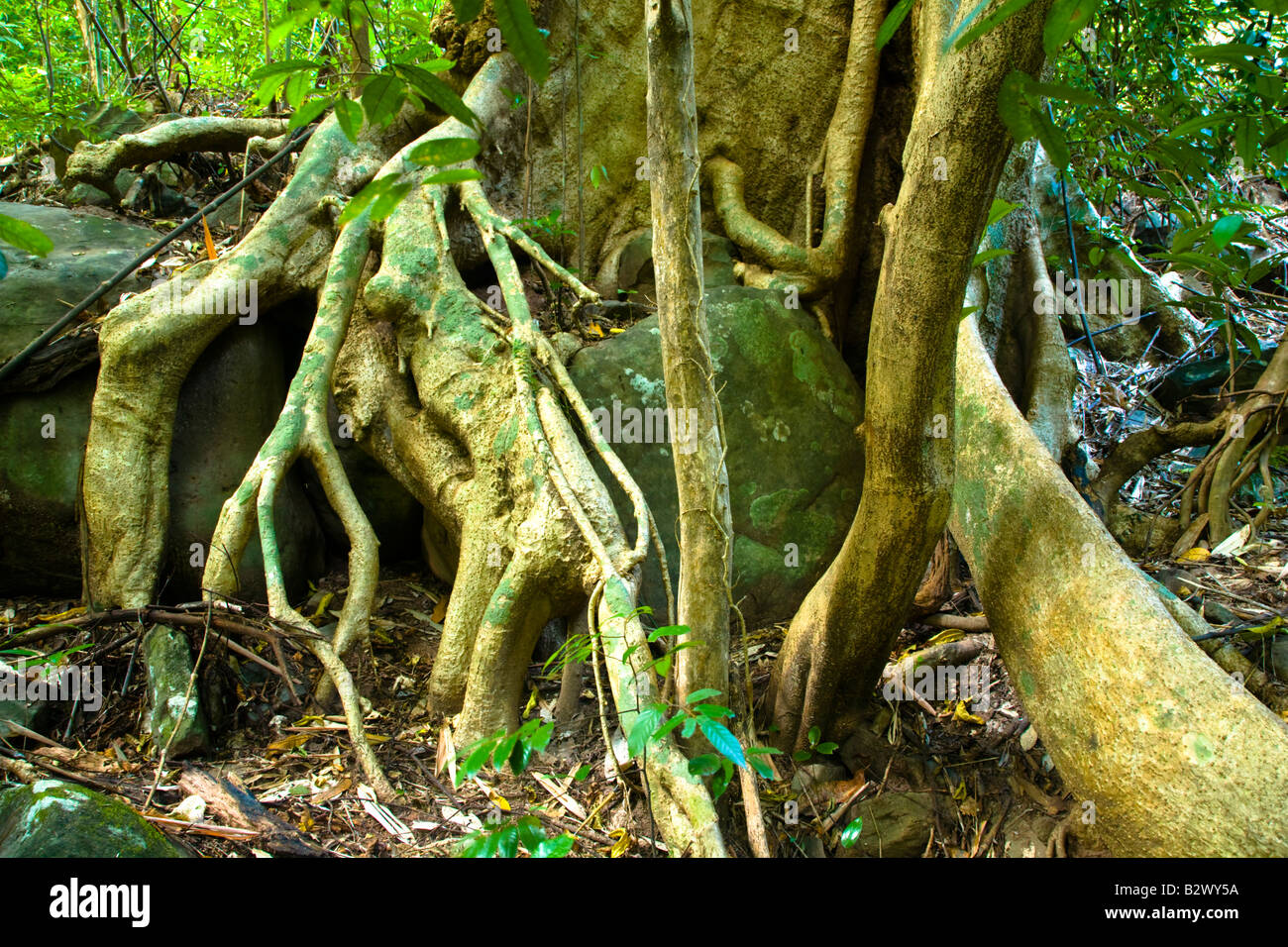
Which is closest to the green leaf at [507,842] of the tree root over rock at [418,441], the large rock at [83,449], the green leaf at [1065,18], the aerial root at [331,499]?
the tree root over rock at [418,441]

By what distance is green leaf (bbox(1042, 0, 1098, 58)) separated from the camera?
4.34 feet

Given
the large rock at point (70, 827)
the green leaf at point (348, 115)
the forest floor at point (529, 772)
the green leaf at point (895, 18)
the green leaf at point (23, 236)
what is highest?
the green leaf at point (895, 18)

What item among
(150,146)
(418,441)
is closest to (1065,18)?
(418,441)

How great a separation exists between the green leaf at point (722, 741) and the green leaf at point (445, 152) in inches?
52.2

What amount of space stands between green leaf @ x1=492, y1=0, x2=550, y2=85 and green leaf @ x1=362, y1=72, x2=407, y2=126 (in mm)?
197

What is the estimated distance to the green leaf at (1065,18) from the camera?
1.32 metres

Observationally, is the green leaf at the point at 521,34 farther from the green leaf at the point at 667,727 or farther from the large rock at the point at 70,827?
the large rock at the point at 70,827

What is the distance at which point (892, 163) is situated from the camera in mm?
4730

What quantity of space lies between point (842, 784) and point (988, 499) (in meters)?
1.14

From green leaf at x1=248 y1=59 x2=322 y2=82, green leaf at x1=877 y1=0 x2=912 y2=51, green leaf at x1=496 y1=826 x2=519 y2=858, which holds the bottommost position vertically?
green leaf at x1=496 y1=826 x2=519 y2=858

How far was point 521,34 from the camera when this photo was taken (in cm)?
131

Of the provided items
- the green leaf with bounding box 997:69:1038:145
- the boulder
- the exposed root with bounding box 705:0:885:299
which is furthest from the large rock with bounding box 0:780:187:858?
the exposed root with bounding box 705:0:885:299

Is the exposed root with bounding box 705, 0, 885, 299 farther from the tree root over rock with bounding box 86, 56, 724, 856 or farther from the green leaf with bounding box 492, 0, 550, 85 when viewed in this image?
the green leaf with bounding box 492, 0, 550, 85
